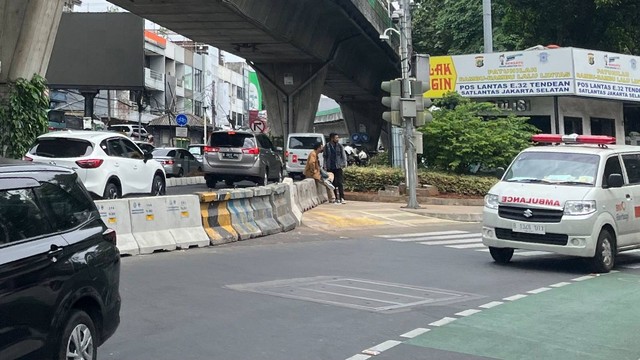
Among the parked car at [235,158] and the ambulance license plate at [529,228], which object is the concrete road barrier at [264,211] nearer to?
the ambulance license plate at [529,228]

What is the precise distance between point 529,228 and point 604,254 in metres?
1.27

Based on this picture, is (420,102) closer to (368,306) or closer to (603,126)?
(368,306)

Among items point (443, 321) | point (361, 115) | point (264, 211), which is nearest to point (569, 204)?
point (443, 321)

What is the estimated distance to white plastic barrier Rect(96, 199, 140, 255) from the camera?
11.7 m

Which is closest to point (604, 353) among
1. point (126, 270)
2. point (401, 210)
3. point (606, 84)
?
point (126, 270)

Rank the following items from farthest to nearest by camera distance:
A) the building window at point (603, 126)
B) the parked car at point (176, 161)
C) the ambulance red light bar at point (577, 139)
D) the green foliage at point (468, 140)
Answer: the building window at point (603, 126), the parked car at point (176, 161), the green foliage at point (468, 140), the ambulance red light bar at point (577, 139)

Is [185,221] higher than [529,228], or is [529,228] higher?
[185,221]

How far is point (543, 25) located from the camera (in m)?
39.8

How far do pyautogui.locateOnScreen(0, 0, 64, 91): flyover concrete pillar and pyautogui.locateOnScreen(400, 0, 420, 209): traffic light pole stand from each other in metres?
9.45

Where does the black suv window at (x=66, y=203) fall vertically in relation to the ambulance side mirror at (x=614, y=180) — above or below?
above

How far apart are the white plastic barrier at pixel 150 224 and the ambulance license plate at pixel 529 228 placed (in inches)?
227

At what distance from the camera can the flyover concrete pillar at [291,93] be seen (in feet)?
128

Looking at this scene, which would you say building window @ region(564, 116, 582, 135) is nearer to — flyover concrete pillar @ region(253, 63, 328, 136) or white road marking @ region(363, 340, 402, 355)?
flyover concrete pillar @ region(253, 63, 328, 136)

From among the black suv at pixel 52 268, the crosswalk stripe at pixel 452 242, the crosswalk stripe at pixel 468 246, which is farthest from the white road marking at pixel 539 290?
the black suv at pixel 52 268
